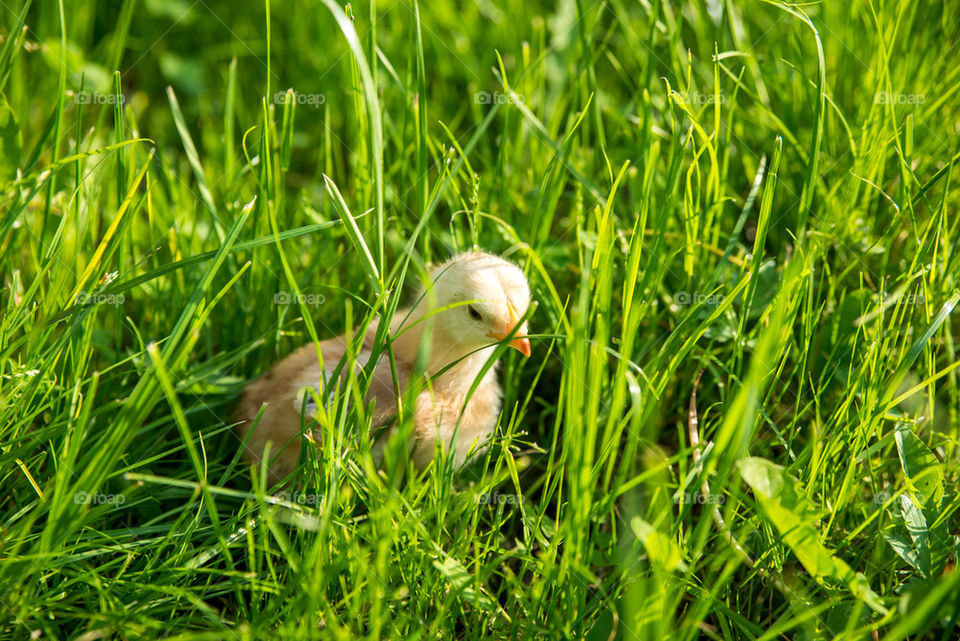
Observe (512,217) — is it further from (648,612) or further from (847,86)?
(648,612)

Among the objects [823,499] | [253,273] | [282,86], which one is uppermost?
[282,86]

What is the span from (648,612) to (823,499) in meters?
0.72

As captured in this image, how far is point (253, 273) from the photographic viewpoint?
2916mm

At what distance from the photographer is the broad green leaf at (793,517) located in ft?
6.17

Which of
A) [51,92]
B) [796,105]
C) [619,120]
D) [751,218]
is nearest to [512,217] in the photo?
[619,120]

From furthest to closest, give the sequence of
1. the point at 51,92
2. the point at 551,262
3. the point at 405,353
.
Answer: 1. the point at 51,92
2. the point at 551,262
3. the point at 405,353
